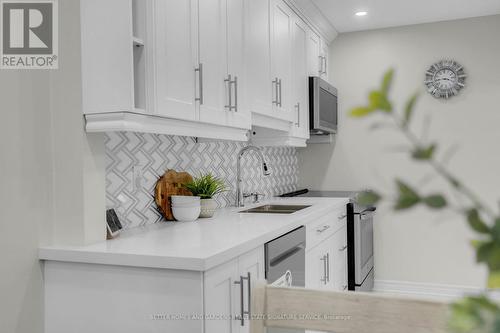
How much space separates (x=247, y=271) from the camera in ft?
5.69

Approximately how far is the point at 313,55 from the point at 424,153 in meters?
3.73

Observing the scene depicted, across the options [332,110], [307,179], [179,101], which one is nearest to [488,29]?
[332,110]

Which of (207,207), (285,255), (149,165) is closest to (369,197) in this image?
(285,255)

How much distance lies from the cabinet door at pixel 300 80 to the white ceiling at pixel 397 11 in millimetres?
262

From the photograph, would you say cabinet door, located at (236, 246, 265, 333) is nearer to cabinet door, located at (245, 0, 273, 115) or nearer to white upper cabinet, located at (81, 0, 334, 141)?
white upper cabinet, located at (81, 0, 334, 141)

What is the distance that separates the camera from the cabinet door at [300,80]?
3.35 meters

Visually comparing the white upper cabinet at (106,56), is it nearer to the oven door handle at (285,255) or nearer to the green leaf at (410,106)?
the oven door handle at (285,255)

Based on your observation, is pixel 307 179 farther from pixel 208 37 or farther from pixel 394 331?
pixel 394 331

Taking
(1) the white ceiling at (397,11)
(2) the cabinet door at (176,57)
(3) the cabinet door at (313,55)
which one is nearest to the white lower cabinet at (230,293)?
(2) the cabinet door at (176,57)

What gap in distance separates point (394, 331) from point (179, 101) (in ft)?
4.17

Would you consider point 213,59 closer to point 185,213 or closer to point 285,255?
point 185,213

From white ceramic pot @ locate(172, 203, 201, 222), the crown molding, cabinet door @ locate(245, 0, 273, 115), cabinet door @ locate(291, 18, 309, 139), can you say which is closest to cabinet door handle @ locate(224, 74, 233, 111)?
cabinet door @ locate(245, 0, 273, 115)

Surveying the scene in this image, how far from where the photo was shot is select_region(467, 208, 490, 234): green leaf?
263 millimetres

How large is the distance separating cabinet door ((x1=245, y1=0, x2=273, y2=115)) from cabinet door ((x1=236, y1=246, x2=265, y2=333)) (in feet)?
3.32
